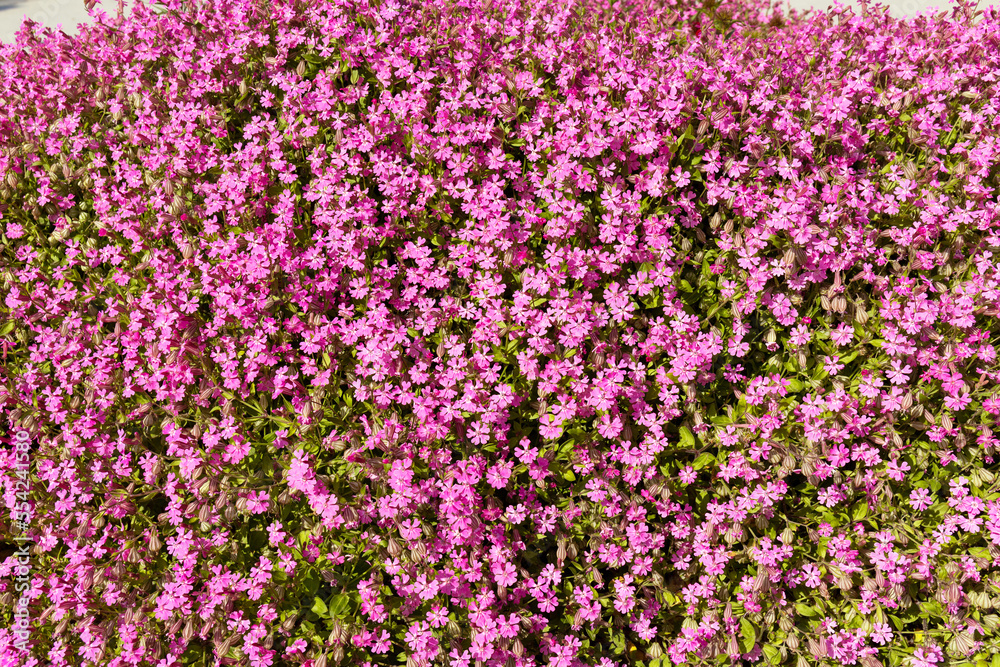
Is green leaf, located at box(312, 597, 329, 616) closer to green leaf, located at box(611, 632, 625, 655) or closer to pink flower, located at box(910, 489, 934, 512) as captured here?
green leaf, located at box(611, 632, 625, 655)

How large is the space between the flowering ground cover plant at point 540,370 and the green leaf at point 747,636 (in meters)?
0.07

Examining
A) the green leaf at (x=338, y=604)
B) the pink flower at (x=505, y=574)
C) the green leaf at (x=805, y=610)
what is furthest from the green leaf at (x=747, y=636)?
the green leaf at (x=338, y=604)

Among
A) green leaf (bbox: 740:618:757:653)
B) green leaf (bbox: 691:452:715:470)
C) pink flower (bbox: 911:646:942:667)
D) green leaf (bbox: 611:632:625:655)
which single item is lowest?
pink flower (bbox: 911:646:942:667)

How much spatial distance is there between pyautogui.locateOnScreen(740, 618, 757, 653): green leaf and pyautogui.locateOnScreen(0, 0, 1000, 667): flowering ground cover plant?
2.8 inches

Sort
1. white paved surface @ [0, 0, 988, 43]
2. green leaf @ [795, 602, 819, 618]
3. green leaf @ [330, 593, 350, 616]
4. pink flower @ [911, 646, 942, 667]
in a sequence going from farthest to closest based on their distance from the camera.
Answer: white paved surface @ [0, 0, 988, 43]
green leaf @ [795, 602, 819, 618]
green leaf @ [330, 593, 350, 616]
pink flower @ [911, 646, 942, 667]

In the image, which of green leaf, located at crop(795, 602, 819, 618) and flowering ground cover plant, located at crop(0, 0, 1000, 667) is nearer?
flowering ground cover plant, located at crop(0, 0, 1000, 667)

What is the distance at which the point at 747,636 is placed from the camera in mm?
3123

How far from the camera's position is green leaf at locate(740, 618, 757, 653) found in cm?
311

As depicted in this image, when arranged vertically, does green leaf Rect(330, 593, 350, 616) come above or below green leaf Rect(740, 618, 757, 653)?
above

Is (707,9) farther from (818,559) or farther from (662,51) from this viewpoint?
(818,559)

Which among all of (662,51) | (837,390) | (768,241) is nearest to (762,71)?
(662,51)

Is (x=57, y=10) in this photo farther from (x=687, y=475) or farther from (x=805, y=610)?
(x=805, y=610)

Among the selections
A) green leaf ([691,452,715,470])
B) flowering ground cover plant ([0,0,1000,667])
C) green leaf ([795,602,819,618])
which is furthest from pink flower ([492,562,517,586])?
green leaf ([795,602,819,618])

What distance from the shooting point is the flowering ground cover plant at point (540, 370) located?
9.87 ft
